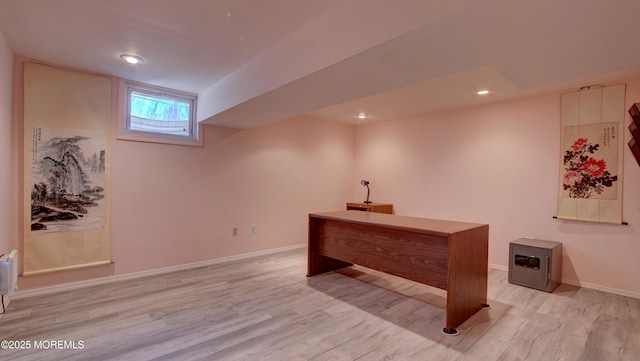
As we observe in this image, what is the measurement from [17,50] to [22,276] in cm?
214

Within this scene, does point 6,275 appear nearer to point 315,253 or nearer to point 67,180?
point 67,180

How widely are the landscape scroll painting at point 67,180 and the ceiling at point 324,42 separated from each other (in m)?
0.79

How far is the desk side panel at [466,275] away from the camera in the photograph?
232cm

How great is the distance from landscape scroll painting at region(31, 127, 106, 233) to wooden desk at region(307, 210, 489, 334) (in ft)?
8.74

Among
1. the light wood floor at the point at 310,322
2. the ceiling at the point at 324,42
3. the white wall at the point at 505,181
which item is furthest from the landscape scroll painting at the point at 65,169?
the white wall at the point at 505,181

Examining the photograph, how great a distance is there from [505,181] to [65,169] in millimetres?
5247

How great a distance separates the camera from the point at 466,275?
8.16 ft

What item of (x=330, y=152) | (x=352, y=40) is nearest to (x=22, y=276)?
(x=352, y=40)

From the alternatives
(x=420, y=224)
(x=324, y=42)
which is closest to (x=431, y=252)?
(x=420, y=224)

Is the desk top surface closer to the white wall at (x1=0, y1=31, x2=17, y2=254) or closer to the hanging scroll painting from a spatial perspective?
the hanging scroll painting

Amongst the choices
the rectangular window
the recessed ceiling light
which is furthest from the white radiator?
the recessed ceiling light

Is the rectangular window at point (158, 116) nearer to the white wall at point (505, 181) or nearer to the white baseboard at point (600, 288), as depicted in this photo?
the white wall at point (505, 181)

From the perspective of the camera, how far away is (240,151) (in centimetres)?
437

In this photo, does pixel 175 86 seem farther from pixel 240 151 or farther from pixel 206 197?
pixel 206 197
